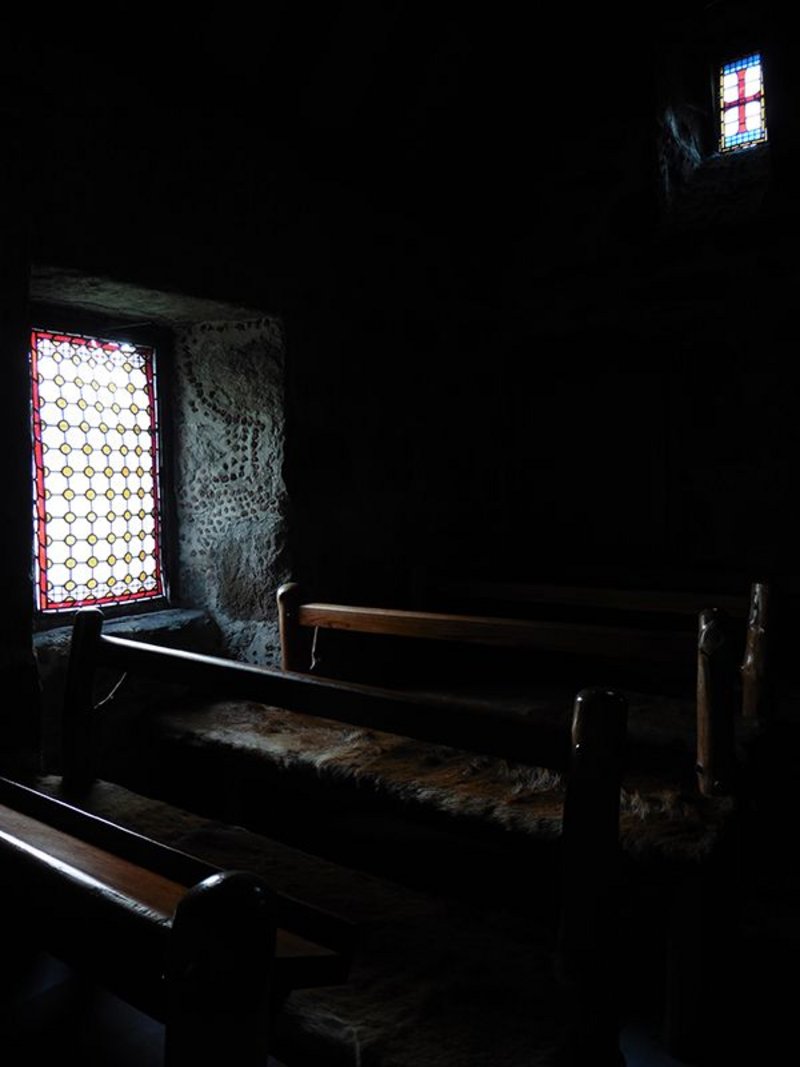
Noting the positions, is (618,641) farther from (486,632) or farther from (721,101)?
(721,101)

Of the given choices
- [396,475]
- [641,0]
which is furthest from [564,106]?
[396,475]

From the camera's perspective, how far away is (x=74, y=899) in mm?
1137

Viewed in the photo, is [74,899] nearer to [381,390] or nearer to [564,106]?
[381,390]

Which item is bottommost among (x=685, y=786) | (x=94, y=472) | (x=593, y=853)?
(x=685, y=786)

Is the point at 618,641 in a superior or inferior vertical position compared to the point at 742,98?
inferior

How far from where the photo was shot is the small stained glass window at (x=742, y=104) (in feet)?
15.1

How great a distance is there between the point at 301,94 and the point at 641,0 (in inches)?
83.8

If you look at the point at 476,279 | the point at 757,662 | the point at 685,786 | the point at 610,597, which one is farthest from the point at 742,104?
the point at 685,786

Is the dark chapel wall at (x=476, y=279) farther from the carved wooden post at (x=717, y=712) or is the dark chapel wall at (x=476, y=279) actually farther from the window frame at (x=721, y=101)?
the carved wooden post at (x=717, y=712)

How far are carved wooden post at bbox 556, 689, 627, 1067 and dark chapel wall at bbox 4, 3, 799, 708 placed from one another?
2322 millimetres

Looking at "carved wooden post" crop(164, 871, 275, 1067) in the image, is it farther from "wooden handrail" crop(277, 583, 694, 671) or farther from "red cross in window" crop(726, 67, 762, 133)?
"red cross in window" crop(726, 67, 762, 133)

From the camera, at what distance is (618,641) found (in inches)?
108

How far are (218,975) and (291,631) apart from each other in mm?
2548

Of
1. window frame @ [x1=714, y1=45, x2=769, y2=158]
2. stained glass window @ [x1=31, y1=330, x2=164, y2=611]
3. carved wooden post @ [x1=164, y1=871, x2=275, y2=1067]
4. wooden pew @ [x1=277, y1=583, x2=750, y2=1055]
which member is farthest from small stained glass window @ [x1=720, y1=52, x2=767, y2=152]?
carved wooden post @ [x1=164, y1=871, x2=275, y2=1067]
